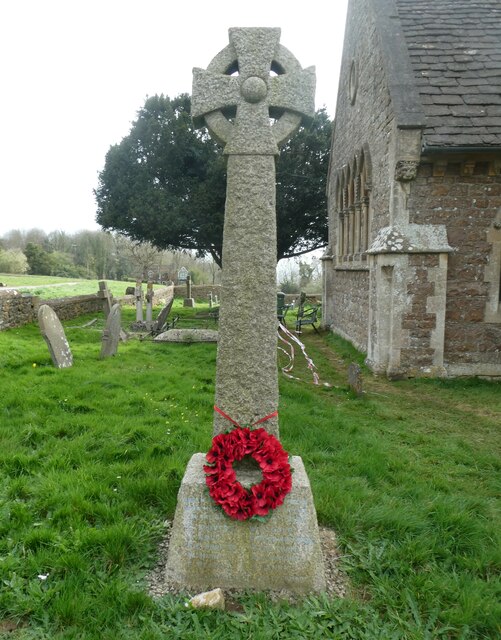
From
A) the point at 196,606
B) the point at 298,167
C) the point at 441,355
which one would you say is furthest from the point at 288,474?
the point at 298,167

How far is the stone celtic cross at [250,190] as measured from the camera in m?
2.90

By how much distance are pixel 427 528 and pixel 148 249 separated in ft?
149

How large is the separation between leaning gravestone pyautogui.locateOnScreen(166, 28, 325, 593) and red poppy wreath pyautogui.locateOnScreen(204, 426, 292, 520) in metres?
0.07

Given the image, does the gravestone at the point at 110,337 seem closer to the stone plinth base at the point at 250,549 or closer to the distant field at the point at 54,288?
the stone plinth base at the point at 250,549

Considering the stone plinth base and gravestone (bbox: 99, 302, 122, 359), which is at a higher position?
gravestone (bbox: 99, 302, 122, 359)

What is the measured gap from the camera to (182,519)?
285 cm

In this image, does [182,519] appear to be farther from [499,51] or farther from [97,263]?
[97,263]

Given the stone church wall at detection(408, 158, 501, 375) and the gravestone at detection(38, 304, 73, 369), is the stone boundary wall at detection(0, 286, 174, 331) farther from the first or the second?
the stone church wall at detection(408, 158, 501, 375)

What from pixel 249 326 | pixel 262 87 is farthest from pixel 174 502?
pixel 262 87

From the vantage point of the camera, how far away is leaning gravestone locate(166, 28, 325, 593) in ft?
9.25

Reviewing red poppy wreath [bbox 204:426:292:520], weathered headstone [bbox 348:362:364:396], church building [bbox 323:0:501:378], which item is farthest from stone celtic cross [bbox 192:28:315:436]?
church building [bbox 323:0:501:378]

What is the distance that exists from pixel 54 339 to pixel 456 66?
28.9 ft

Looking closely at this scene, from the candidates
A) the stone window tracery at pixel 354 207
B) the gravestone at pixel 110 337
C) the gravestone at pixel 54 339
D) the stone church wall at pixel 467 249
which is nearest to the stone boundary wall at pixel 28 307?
the gravestone at pixel 110 337

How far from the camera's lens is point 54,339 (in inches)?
318
